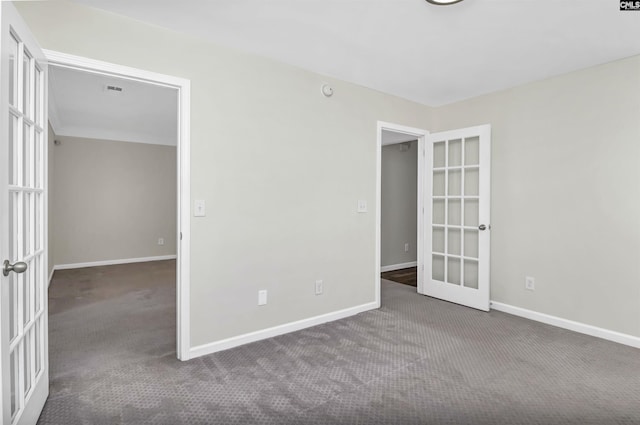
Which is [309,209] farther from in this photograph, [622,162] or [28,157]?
[622,162]

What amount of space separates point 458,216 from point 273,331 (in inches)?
96.9

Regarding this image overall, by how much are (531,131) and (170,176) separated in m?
6.33

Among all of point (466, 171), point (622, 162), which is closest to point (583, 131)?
point (622, 162)

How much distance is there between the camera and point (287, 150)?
3.09 m

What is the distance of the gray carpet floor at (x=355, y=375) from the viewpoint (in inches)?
75.5

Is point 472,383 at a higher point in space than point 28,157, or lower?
lower

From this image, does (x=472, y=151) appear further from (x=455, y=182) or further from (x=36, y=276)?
(x=36, y=276)

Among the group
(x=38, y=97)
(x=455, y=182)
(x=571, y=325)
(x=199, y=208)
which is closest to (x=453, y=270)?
(x=455, y=182)

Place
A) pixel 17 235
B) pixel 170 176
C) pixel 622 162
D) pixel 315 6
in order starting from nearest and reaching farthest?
pixel 17 235, pixel 315 6, pixel 622 162, pixel 170 176

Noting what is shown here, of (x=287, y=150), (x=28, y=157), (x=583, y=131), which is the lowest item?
(x=28, y=157)

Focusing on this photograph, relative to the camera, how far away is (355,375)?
2.33 m

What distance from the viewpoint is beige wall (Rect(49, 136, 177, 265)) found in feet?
19.4

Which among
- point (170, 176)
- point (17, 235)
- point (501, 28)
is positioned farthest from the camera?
point (170, 176)

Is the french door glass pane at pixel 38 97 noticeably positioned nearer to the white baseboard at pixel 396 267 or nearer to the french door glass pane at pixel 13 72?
the french door glass pane at pixel 13 72
